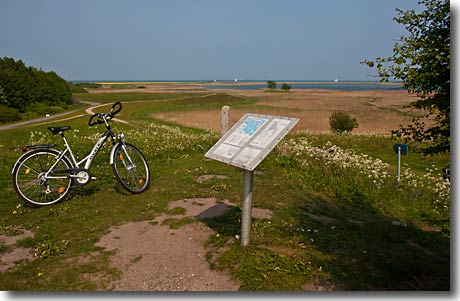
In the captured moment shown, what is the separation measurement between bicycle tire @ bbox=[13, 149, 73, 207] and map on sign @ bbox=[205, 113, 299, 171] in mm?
3594

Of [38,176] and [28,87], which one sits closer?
[38,176]

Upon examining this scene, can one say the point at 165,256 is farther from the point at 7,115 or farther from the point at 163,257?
the point at 7,115

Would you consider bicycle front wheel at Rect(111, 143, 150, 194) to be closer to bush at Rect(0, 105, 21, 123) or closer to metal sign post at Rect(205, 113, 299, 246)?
metal sign post at Rect(205, 113, 299, 246)

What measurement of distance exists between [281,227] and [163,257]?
6.59ft

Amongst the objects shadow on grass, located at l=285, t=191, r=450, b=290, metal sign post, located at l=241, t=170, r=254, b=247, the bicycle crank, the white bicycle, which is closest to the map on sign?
metal sign post, located at l=241, t=170, r=254, b=247

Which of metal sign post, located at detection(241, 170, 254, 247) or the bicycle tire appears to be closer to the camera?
metal sign post, located at detection(241, 170, 254, 247)

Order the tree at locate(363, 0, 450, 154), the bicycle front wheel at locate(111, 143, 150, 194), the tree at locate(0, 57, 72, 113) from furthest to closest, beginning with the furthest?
the tree at locate(0, 57, 72, 113)
the bicycle front wheel at locate(111, 143, 150, 194)
the tree at locate(363, 0, 450, 154)

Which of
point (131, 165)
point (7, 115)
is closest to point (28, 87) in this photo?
point (7, 115)

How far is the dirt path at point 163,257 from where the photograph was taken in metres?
4.20

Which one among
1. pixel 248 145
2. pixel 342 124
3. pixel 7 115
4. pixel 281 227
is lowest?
pixel 281 227

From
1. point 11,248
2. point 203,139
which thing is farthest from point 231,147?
point 203,139

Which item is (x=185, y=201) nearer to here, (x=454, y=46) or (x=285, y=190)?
(x=285, y=190)

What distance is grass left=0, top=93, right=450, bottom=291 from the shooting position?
172 inches

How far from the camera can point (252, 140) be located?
4.87 metres
